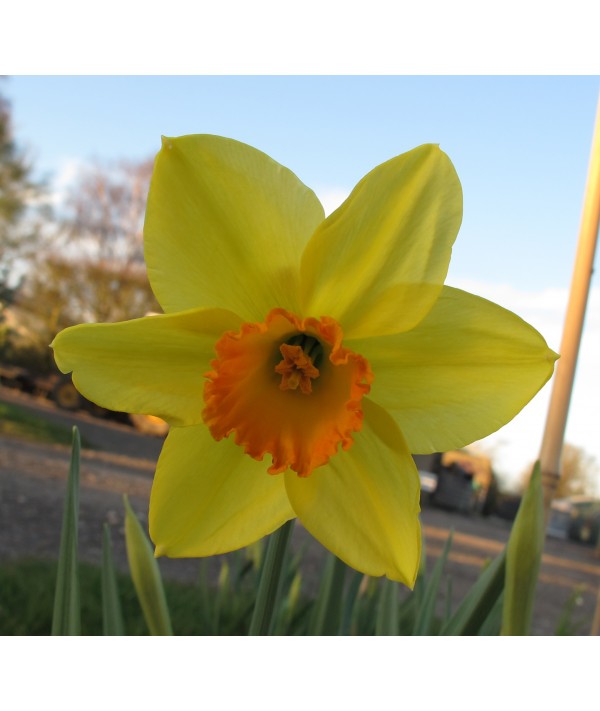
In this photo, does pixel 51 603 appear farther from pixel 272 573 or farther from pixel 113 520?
pixel 113 520

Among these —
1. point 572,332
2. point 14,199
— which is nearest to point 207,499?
point 572,332

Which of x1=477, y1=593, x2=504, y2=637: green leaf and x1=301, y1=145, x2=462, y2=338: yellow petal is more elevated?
x1=301, y1=145, x2=462, y2=338: yellow petal

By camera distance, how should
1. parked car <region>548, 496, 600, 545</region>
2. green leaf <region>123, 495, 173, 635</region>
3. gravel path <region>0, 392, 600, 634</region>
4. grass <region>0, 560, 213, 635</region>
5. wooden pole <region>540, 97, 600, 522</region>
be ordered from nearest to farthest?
green leaf <region>123, 495, 173, 635</region> < wooden pole <region>540, 97, 600, 522</region> < grass <region>0, 560, 213, 635</region> < gravel path <region>0, 392, 600, 634</region> < parked car <region>548, 496, 600, 545</region>

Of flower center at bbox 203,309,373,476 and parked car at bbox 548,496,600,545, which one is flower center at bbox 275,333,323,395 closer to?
flower center at bbox 203,309,373,476

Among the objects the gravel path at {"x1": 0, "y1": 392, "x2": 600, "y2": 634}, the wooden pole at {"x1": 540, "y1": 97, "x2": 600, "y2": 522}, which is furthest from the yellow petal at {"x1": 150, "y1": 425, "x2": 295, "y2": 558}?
the gravel path at {"x1": 0, "y1": 392, "x2": 600, "y2": 634}

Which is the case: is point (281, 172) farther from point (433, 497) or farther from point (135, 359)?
→ point (433, 497)

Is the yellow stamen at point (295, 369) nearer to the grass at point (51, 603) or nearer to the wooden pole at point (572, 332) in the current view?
the wooden pole at point (572, 332)
